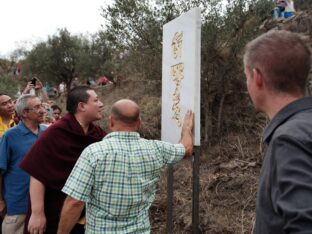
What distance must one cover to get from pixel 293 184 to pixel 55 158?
2028mm

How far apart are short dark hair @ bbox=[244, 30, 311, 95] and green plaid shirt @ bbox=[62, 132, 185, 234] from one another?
45.6 inches

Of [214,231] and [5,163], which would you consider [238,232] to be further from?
[5,163]

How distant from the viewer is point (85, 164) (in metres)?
2.17

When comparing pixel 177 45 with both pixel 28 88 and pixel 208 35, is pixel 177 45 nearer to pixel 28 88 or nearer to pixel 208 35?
pixel 28 88

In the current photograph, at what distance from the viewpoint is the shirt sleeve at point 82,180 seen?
7.10ft

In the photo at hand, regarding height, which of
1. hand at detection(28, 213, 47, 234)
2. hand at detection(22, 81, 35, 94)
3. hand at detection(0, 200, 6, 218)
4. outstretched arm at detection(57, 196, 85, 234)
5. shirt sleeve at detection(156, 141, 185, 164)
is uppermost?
hand at detection(22, 81, 35, 94)

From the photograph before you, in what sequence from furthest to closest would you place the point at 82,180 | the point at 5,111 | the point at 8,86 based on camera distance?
the point at 8,86 → the point at 5,111 → the point at 82,180

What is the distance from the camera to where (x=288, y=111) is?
1263 mm

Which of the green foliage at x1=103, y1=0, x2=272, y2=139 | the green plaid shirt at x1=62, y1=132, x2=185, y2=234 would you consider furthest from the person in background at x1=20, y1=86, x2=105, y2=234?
the green foliage at x1=103, y1=0, x2=272, y2=139

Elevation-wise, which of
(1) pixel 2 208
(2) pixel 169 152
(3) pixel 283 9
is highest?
(3) pixel 283 9

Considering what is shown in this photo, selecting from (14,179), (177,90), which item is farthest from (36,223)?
(177,90)

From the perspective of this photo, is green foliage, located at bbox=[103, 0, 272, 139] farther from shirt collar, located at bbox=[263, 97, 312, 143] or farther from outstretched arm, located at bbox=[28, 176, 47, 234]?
shirt collar, located at bbox=[263, 97, 312, 143]

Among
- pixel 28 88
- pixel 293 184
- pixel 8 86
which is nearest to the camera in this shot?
pixel 293 184

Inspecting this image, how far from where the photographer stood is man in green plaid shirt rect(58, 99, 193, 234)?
2184 millimetres
